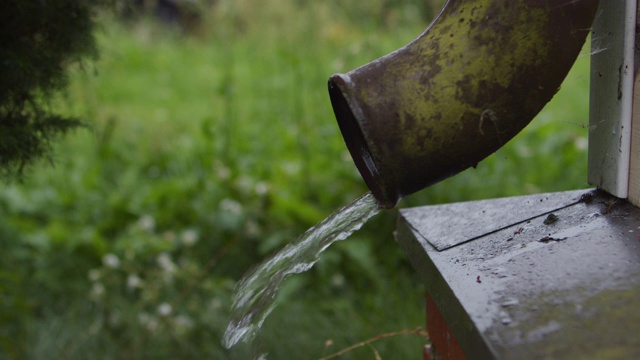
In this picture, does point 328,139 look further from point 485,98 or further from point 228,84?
point 485,98

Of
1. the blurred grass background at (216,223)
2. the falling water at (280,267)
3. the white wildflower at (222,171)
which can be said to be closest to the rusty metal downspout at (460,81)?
the falling water at (280,267)

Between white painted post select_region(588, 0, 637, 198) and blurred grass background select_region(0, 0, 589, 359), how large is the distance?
0.82 m

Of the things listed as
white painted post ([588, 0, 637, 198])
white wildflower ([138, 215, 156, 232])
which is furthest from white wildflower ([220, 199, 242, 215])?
white painted post ([588, 0, 637, 198])

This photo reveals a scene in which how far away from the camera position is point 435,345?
58.9 inches

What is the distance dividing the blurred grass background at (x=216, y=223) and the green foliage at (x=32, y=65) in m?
0.38

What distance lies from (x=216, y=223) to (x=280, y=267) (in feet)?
7.33

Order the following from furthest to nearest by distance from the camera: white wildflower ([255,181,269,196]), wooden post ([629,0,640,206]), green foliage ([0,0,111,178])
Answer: white wildflower ([255,181,269,196]) → green foliage ([0,0,111,178]) → wooden post ([629,0,640,206])

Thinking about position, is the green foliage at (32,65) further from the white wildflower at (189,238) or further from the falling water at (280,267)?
the white wildflower at (189,238)

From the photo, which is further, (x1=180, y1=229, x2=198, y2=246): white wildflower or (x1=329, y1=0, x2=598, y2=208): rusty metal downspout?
(x1=180, y1=229, x2=198, y2=246): white wildflower

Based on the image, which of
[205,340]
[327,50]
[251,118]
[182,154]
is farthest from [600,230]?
[327,50]

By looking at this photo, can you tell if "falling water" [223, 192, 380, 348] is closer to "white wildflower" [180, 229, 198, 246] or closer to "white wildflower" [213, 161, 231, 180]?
"white wildflower" [180, 229, 198, 246]

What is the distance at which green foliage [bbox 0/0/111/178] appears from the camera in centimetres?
156

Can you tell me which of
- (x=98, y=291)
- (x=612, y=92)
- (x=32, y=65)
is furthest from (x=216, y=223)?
(x=612, y=92)

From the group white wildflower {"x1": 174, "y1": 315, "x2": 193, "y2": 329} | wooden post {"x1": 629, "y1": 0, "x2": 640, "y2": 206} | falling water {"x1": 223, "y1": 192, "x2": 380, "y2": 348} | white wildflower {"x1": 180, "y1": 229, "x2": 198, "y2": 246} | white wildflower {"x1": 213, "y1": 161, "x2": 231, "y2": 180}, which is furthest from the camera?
white wildflower {"x1": 213, "y1": 161, "x2": 231, "y2": 180}
